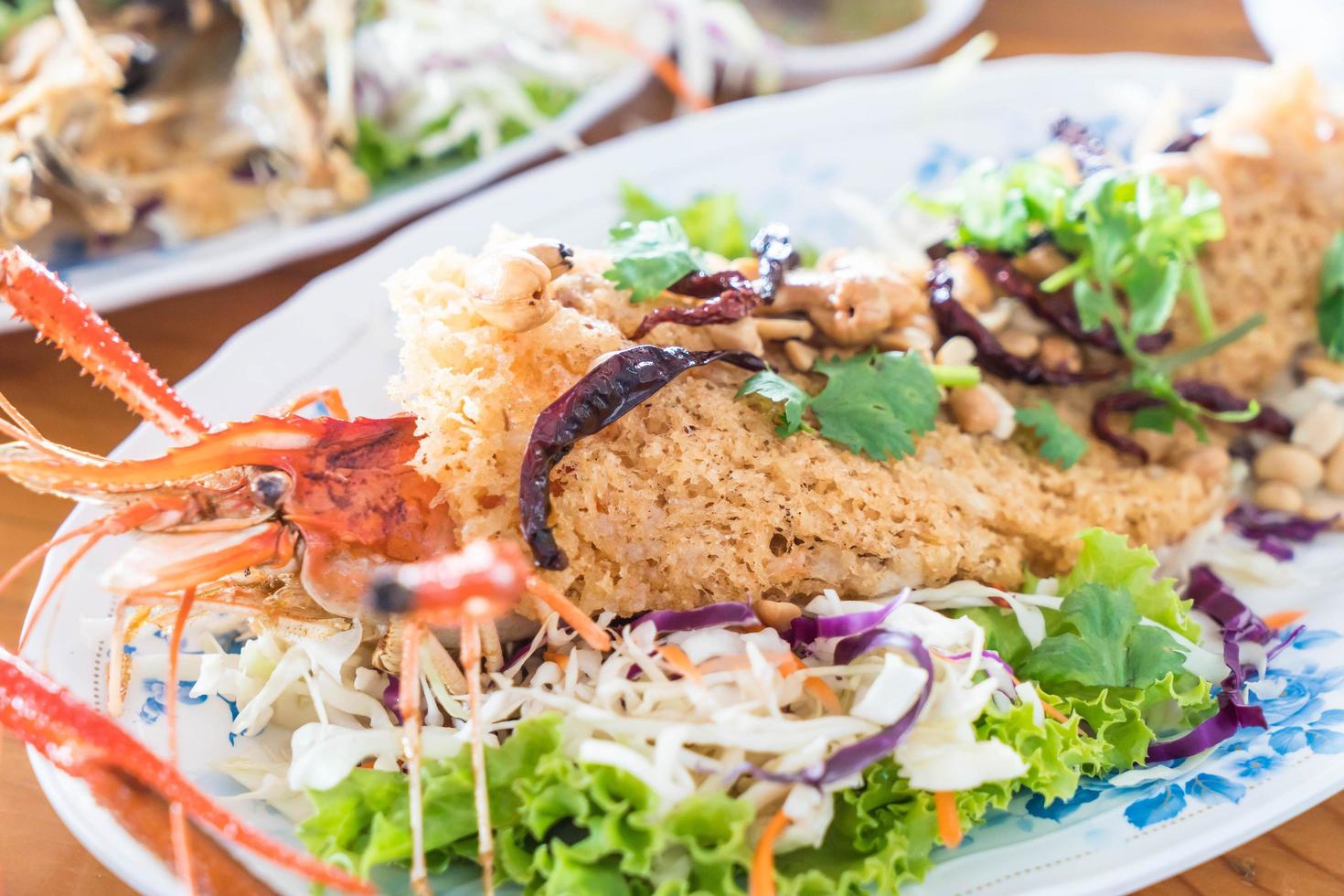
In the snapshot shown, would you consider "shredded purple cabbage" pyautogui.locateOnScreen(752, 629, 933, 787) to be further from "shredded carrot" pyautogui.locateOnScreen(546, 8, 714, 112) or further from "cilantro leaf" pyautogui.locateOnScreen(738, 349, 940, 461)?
"shredded carrot" pyautogui.locateOnScreen(546, 8, 714, 112)

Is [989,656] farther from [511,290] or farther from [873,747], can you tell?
[511,290]

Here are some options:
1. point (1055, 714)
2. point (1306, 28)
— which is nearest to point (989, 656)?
point (1055, 714)

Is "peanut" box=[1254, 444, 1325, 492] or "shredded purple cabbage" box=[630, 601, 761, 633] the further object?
"peanut" box=[1254, 444, 1325, 492]

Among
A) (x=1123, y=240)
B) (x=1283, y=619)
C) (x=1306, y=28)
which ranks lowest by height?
(x=1283, y=619)

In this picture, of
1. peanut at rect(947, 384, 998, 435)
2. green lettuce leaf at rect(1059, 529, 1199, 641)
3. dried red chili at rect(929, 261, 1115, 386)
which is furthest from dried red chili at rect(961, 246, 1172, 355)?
green lettuce leaf at rect(1059, 529, 1199, 641)

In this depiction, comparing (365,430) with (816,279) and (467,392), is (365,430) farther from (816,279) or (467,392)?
(816,279)

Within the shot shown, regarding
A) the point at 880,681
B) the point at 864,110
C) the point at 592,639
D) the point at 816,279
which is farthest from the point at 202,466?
the point at 864,110
